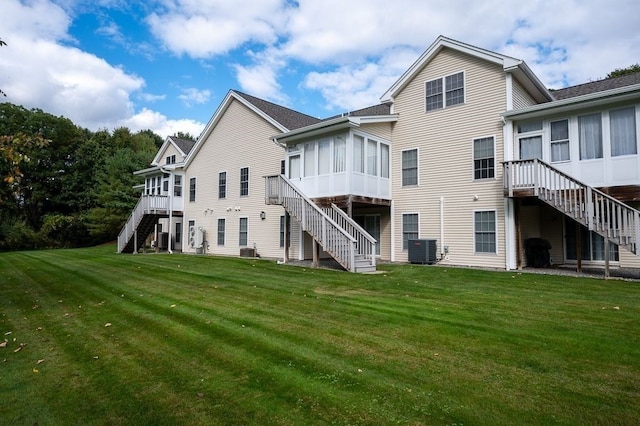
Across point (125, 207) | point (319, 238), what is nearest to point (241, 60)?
point (319, 238)

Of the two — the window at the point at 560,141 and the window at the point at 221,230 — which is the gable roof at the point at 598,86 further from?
the window at the point at 221,230

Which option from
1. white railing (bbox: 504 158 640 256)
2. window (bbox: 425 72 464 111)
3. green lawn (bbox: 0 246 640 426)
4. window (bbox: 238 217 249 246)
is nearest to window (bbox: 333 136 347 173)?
window (bbox: 425 72 464 111)

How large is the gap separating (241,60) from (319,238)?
12675 mm

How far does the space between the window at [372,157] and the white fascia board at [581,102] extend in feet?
15.4

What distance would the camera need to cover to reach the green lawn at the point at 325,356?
3.27m

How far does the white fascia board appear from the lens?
10.9 meters

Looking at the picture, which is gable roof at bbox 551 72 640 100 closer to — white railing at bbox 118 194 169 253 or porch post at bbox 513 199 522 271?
porch post at bbox 513 199 522 271

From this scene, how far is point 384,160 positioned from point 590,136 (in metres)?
6.92

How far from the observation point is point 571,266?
1284 centimetres

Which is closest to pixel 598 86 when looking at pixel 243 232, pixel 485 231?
pixel 485 231

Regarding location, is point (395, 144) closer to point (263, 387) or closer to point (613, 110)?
point (613, 110)

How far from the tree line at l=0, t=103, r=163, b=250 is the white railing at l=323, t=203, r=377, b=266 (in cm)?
2588

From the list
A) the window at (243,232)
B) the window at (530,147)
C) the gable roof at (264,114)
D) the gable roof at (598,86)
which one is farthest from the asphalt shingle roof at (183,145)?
the gable roof at (598,86)

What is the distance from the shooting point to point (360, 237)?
500 inches
